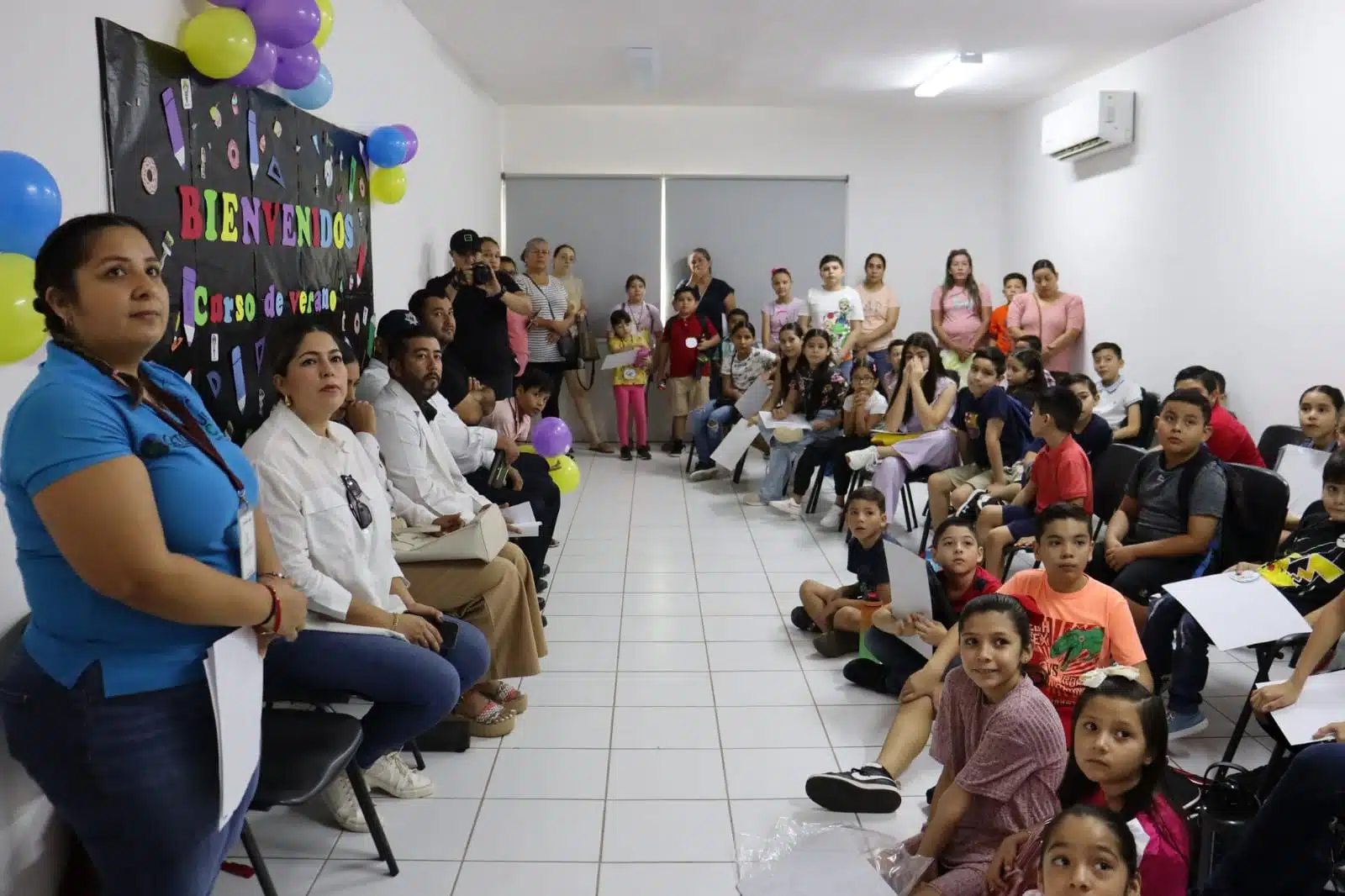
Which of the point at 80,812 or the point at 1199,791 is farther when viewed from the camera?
the point at 1199,791

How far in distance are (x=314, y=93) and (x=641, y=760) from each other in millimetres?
2404

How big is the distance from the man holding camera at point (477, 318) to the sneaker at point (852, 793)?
2914mm

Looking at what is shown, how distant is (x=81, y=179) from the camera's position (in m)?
2.15

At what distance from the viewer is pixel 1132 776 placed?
189 centimetres

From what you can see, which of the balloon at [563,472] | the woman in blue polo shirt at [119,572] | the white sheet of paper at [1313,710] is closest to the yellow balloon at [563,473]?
the balloon at [563,472]

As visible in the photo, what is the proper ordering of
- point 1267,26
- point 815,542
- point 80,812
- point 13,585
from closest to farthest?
point 80,812 < point 13,585 < point 1267,26 < point 815,542

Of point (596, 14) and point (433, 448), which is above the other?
point (596, 14)

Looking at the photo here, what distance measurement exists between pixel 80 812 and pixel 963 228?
8.55 m

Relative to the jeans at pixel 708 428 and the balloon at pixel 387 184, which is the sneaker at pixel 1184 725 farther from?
the jeans at pixel 708 428

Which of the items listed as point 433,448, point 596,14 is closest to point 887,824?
point 433,448

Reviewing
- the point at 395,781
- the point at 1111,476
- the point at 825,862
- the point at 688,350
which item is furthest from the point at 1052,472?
the point at 688,350

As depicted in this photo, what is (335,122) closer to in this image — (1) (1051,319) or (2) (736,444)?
(2) (736,444)

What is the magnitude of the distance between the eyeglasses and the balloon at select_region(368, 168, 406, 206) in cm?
237

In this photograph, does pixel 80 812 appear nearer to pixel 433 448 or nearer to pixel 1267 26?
pixel 433 448
